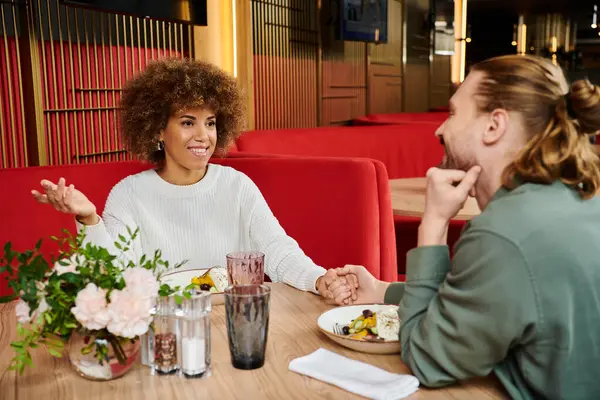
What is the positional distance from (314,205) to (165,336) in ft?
4.91

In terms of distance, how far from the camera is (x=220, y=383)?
1.12 meters

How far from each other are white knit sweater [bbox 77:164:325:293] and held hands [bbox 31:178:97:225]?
1.05 ft

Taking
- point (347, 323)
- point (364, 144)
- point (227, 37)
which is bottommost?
point (347, 323)

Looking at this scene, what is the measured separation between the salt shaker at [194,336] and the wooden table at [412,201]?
150cm

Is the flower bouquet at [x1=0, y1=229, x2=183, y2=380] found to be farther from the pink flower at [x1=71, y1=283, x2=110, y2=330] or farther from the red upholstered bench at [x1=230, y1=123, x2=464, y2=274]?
the red upholstered bench at [x1=230, y1=123, x2=464, y2=274]

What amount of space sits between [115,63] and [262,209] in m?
2.33

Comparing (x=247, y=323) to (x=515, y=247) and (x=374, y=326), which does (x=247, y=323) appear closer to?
(x=374, y=326)

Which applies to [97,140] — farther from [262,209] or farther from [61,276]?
[61,276]

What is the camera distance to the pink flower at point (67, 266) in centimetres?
106

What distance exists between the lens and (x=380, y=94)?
827 centimetres

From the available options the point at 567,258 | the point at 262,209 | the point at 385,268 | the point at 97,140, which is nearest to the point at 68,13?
the point at 97,140

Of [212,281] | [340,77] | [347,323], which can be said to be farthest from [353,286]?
[340,77]

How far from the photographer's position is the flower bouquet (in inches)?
Answer: 40.2

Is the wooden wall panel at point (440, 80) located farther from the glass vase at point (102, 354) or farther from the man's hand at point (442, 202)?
the glass vase at point (102, 354)
